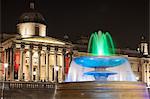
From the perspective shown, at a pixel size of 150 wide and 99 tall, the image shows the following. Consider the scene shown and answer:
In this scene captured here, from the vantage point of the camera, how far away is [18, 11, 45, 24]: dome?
6157 cm

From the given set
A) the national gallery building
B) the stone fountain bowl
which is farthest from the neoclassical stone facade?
the stone fountain bowl

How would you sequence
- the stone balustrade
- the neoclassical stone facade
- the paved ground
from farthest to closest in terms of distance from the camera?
the neoclassical stone facade, the stone balustrade, the paved ground

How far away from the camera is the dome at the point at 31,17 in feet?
202

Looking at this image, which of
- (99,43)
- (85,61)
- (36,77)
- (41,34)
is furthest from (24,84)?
(85,61)

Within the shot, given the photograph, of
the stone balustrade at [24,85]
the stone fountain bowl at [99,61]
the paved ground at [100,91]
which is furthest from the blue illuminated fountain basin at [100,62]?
the stone balustrade at [24,85]

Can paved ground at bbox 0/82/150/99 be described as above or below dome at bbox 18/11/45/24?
below

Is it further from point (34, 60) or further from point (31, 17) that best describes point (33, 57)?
point (31, 17)

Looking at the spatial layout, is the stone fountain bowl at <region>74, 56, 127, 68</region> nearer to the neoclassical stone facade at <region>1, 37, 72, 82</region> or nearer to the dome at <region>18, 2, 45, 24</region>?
the neoclassical stone facade at <region>1, 37, 72, 82</region>

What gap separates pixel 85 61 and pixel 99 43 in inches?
177

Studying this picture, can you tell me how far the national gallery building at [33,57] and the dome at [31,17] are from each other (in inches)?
49.2

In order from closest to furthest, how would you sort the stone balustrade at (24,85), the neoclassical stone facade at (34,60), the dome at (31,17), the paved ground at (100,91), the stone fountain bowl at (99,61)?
A: the paved ground at (100,91) → the stone fountain bowl at (99,61) → the stone balustrade at (24,85) → the neoclassical stone facade at (34,60) → the dome at (31,17)

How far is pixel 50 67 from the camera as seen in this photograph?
189 feet

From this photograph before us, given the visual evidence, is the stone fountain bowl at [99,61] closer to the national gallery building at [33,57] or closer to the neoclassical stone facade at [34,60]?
the national gallery building at [33,57]

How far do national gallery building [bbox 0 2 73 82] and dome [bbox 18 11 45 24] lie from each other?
4.10 feet
